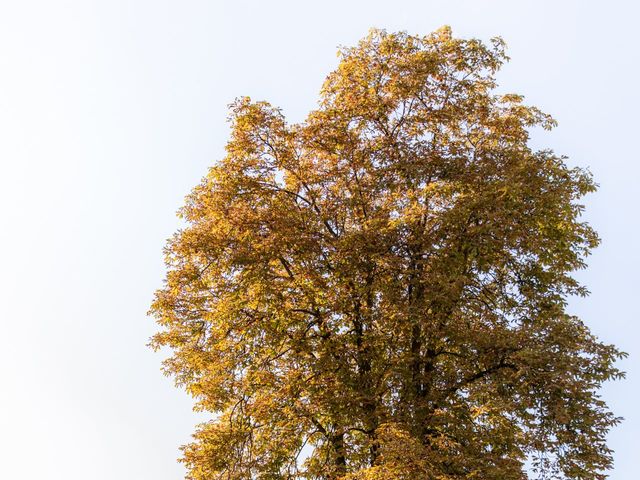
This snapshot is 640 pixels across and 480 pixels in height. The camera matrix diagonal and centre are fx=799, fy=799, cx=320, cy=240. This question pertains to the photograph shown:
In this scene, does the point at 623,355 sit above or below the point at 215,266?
below

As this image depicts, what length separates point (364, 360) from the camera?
71.9 ft

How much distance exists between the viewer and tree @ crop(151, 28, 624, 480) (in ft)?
64.2

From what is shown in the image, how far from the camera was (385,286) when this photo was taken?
21.1 meters

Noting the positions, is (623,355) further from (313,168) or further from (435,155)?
(313,168)

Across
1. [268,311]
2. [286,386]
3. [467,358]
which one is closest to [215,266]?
[268,311]

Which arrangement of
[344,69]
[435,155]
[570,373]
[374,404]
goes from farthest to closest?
[344,69] → [435,155] → [374,404] → [570,373]

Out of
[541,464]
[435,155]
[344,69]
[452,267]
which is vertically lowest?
[541,464]

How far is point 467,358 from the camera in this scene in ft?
69.5

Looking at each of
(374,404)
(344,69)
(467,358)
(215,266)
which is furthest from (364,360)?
(344,69)

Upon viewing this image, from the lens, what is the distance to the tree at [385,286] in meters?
19.6

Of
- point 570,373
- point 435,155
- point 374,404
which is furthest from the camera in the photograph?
point 435,155

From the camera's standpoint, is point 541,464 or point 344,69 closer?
point 541,464

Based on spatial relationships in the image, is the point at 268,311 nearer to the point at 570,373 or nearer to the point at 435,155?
the point at 435,155

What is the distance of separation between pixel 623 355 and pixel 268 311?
9.26 m
